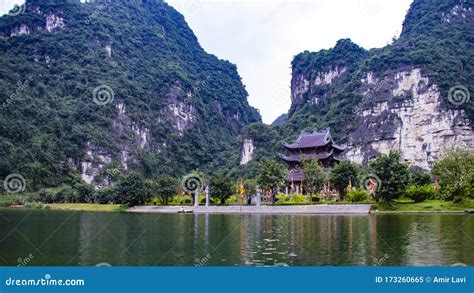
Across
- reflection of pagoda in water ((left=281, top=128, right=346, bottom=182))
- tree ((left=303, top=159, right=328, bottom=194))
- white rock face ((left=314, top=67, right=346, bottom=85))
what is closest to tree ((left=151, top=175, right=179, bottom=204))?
tree ((left=303, top=159, right=328, bottom=194))

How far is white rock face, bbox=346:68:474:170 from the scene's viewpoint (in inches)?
4139

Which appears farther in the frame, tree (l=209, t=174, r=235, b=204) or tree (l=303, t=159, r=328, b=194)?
tree (l=209, t=174, r=235, b=204)

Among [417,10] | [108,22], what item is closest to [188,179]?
[417,10]

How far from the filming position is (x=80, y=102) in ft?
481

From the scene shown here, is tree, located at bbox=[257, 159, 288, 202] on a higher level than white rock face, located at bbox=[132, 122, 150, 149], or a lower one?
lower

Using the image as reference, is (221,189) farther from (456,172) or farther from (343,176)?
(456,172)

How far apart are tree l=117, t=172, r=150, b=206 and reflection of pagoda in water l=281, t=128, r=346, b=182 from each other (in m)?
25.0

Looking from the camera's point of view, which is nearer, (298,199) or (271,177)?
(298,199)

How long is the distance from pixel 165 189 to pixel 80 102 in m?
89.7

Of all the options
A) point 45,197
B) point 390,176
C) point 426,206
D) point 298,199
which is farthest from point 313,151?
point 45,197

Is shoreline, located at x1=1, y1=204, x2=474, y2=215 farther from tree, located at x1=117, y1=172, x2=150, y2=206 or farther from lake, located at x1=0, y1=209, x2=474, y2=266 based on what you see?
lake, located at x1=0, y1=209, x2=474, y2=266

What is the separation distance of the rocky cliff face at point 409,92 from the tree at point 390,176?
48218mm

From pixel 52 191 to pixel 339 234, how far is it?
2923 inches

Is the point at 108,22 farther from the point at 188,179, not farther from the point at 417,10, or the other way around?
the point at 188,179
